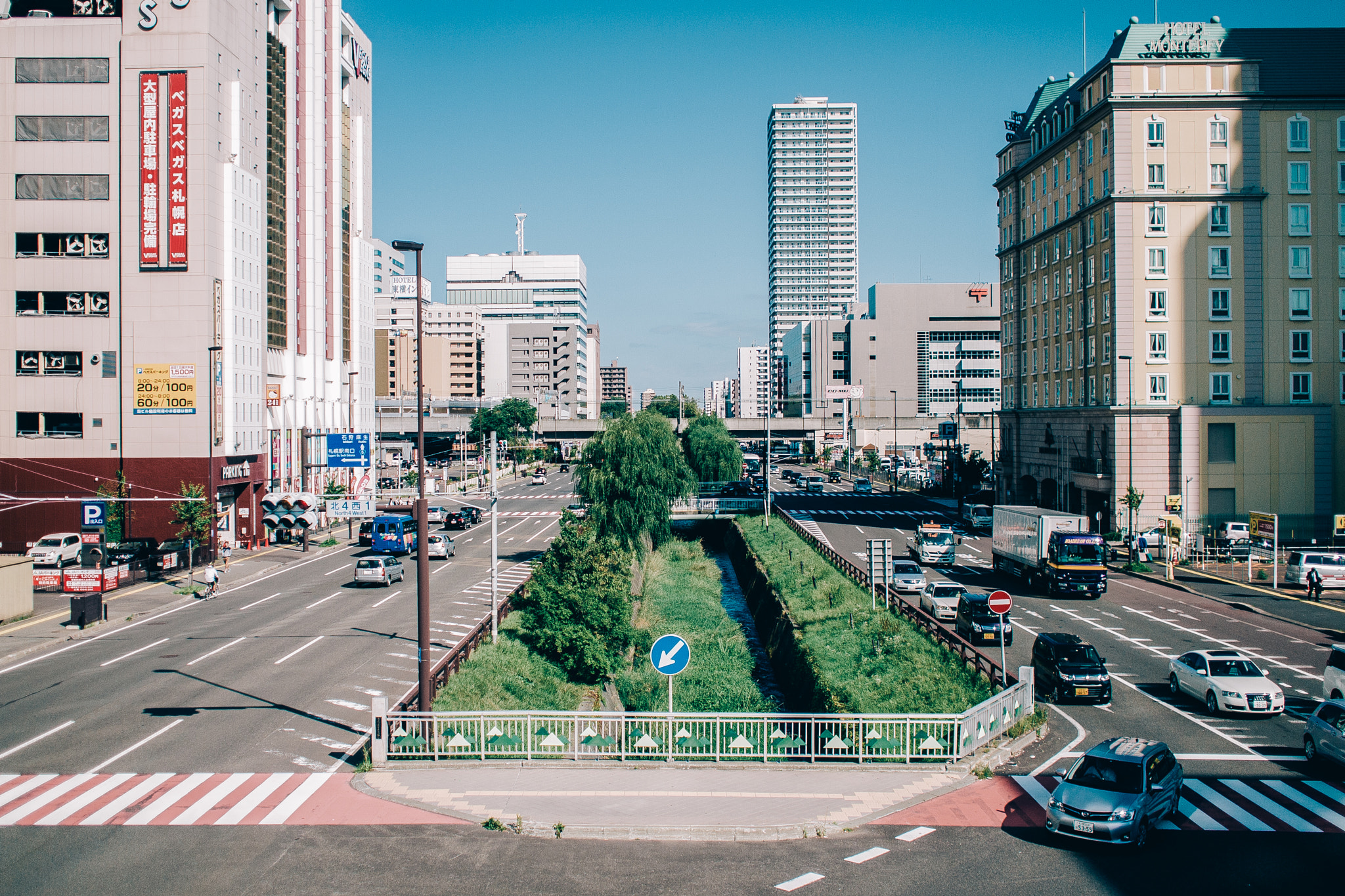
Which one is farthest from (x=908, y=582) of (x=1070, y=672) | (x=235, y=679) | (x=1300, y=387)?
(x=1300, y=387)

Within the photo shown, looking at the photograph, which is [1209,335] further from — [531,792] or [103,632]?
[103,632]

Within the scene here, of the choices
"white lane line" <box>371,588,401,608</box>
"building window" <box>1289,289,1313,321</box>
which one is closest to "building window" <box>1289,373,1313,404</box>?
"building window" <box>1289,289,1313,321</box>

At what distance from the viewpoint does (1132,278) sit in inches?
2318

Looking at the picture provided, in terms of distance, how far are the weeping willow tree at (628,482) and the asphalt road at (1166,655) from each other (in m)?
12.6

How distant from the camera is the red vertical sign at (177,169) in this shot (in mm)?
52469

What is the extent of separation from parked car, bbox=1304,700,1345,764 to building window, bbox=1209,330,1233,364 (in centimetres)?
4591

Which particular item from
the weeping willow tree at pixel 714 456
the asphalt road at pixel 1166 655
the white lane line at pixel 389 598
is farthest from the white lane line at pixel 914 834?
the weeping willow tree at pixel 714 456

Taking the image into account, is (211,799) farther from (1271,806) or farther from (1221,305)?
(1221,305)

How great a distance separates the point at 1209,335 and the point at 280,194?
63894mm

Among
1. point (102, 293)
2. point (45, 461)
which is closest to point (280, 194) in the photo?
point (102, 293)

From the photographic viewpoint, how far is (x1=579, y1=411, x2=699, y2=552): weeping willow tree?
5078 centimetres

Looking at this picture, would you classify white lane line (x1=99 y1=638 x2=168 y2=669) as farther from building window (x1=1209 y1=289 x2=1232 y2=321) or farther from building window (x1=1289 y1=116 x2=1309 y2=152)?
building window (x1=1289 y1=116 x2=1309 y2=152)

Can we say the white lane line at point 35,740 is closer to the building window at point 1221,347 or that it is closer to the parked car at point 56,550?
the parked car at point 56,550

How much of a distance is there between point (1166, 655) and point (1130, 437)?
2852 cm
